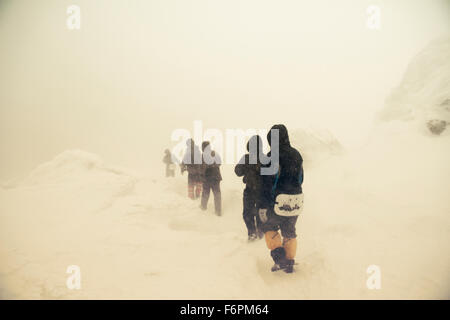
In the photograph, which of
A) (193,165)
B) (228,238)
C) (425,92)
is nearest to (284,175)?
(228,238)

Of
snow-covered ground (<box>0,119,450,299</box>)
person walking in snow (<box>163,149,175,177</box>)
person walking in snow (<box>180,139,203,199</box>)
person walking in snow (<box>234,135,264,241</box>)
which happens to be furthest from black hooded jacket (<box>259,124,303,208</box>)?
person walking in snow (<box>163,149,175,177</box>)

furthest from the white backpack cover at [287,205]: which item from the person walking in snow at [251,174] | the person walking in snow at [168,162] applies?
the person walking in snow at [168,162]

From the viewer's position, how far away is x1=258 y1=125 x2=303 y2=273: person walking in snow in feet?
9.95

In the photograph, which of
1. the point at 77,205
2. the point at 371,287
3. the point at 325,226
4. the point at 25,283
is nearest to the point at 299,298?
the point at 371,287

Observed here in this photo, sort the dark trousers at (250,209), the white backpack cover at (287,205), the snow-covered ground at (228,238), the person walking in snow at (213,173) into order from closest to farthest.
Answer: the snow-covered ground at (228,238), the white backpack cover at (287,205), the dark trousers at (250,209), the person walking in snow at (213,173)

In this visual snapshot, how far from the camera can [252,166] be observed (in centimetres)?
373

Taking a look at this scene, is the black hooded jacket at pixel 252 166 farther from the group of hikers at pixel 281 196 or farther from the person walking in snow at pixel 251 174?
the group of hikers at pixel 281 196

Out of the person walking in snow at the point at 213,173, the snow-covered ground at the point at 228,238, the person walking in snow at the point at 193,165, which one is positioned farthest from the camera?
the person walking in snow at the point at 193,165

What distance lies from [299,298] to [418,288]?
4.61 ft

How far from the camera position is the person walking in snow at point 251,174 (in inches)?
143

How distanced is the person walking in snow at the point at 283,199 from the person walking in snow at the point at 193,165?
3914mm

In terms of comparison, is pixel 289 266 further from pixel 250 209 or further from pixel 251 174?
pixel 251 174

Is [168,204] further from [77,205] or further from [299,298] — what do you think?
[299,298]

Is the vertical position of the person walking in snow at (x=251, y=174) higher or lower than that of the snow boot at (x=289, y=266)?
higher
